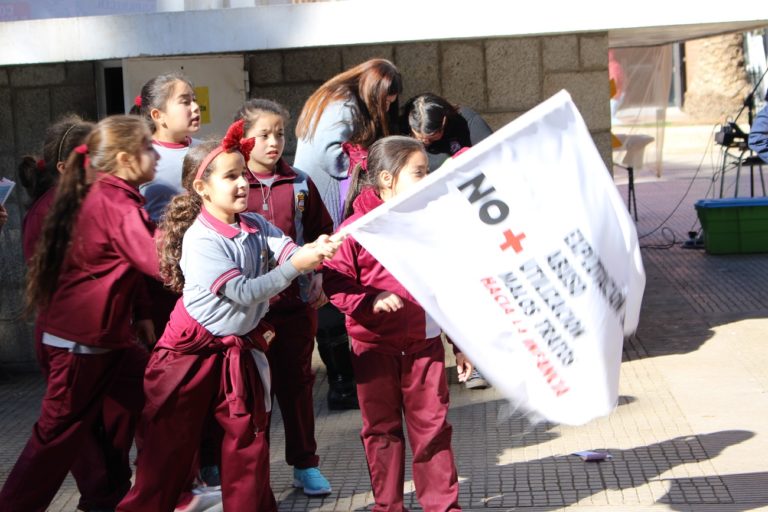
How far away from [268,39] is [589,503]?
10.6 feet

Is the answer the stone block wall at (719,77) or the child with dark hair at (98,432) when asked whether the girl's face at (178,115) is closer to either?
the child with dark hair at (98,432)

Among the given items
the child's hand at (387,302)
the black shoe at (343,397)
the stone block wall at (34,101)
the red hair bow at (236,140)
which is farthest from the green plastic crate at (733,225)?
the red hair bow at (236,140)

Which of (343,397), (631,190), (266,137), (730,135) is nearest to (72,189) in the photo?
(266,137)

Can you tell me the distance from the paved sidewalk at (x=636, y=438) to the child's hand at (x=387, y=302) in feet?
3.47

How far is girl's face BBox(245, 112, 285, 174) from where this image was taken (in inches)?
190

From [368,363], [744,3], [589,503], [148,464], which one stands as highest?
[744,3]

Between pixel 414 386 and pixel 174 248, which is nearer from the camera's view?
pixel 174 248

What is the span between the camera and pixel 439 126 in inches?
228

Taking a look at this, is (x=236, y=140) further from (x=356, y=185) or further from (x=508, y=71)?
(x=508, y=71)

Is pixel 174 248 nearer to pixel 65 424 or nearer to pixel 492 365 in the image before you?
pixel 65 424

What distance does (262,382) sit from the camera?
4273mm

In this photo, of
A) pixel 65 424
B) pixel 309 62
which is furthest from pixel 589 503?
pixel 309 62

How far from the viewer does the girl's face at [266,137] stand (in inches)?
190

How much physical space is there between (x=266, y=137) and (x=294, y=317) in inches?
29.7
